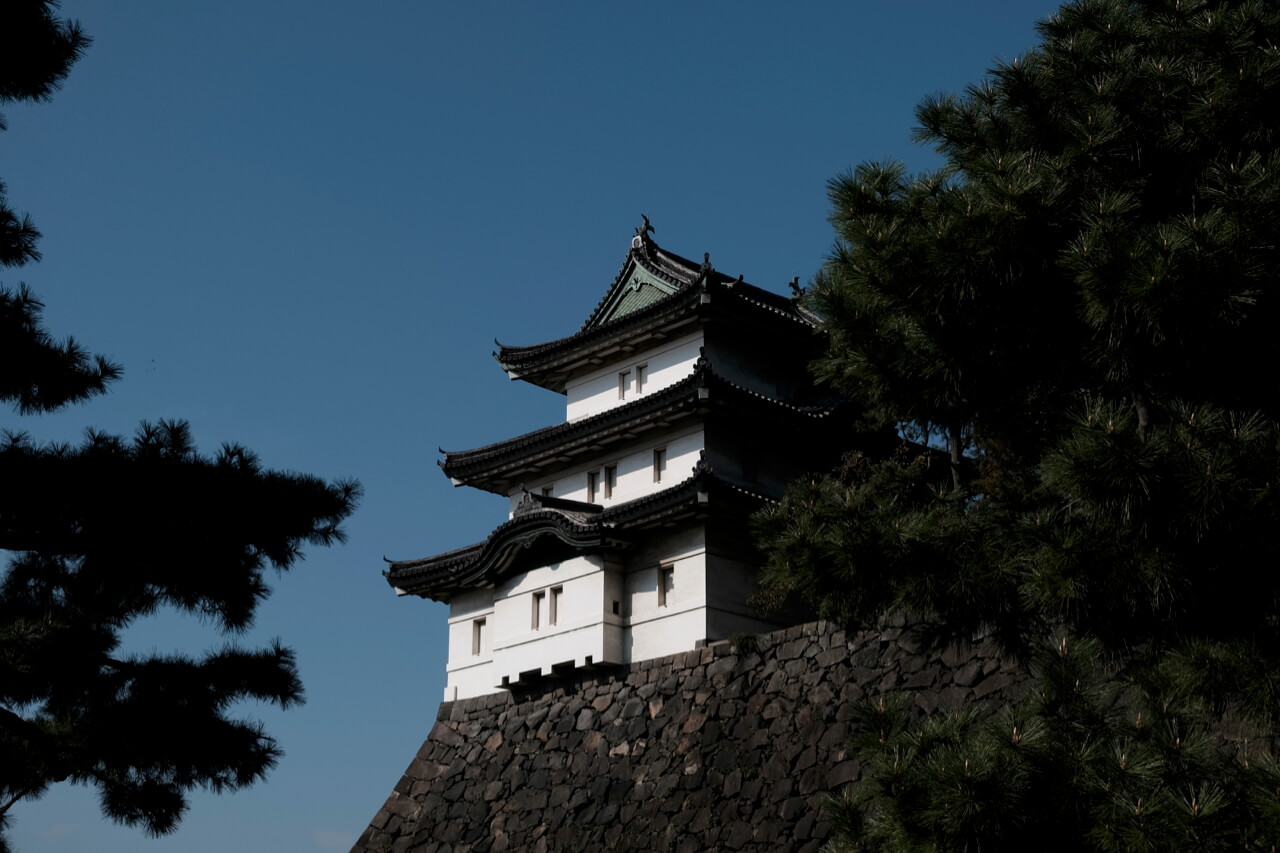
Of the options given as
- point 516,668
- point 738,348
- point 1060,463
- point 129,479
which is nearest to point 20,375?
point 129,479

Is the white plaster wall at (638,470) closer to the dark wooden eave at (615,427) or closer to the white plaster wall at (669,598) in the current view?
the dark wooden eave at (615,427)

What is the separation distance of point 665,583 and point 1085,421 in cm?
1198

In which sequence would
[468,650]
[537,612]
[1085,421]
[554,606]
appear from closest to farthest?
1. [1085,421]
2. [554,606]
3. [537,612]
4. [468,650]

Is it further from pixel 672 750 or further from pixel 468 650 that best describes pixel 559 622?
pixel 672 750

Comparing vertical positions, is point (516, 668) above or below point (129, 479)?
above

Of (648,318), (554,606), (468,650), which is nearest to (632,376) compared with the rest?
(648,318)

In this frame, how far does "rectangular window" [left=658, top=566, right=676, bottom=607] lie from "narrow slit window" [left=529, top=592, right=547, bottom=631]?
1847mm

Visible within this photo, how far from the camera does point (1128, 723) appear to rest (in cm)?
609

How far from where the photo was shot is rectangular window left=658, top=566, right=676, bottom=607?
17.7 m

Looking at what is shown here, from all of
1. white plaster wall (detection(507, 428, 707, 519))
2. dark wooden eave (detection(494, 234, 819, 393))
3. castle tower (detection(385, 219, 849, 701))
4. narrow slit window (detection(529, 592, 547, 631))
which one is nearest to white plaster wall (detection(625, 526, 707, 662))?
castle tower (detection(385, 219, 849, 701))

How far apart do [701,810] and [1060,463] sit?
9.67 metres

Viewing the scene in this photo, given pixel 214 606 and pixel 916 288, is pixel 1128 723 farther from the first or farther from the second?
pixel 214 606

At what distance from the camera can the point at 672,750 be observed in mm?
15938

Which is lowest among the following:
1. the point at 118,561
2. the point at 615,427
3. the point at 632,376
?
the point at 118,561
